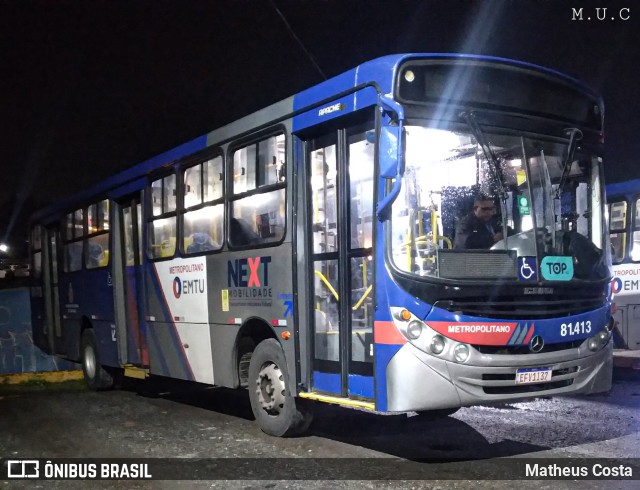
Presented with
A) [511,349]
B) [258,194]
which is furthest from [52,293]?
[511,349]

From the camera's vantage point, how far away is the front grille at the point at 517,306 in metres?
6.05

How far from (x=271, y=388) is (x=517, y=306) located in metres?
2.91

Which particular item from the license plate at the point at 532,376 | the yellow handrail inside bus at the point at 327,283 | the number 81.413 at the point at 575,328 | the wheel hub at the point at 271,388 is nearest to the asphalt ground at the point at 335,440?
the wheel hub at the point at 271,388

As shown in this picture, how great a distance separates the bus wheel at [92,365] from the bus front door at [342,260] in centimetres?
663

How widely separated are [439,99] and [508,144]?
2.49ft

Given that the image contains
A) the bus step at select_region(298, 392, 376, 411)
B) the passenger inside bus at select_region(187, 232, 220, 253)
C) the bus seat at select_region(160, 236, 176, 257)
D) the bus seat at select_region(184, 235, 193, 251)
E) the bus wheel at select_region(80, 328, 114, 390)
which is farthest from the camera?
the bus wheel at select_region(80, 328, 114, 390)

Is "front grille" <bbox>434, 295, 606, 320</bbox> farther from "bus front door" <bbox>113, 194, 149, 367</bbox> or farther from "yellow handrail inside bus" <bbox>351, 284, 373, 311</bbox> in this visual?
"bus front door" <bbox>113, 194, 149, 367</bbox>

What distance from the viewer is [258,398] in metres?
8.01

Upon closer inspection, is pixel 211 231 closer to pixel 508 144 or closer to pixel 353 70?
pixel 353 70

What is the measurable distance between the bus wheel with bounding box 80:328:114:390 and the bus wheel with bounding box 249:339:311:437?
5.47 m

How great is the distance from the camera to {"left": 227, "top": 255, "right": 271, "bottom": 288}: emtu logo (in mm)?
7945

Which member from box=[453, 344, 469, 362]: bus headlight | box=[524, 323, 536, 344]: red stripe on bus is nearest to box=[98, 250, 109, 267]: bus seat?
box=[453, 344, 469, 362]: bus headlight

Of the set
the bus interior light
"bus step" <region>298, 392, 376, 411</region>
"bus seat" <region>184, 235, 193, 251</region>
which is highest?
"bus seat" <region>184, 235, 193, 251</region>

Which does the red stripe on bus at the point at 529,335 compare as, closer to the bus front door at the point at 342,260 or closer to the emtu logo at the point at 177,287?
the bus front door at the point at 342,260
